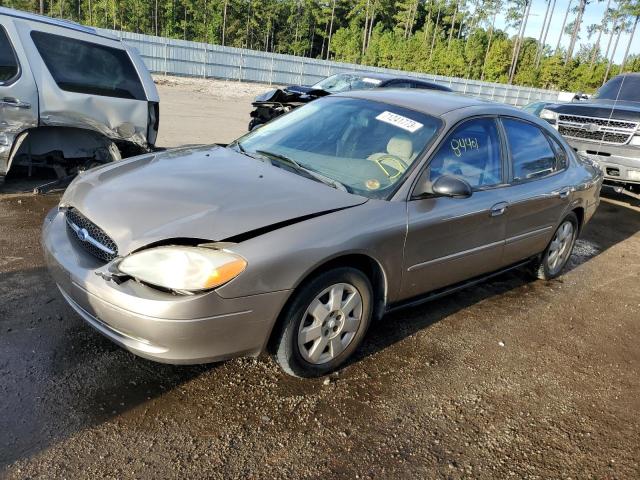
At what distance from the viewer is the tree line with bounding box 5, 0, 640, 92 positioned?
53.5 m

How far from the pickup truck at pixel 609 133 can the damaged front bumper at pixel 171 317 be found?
23.8 feet

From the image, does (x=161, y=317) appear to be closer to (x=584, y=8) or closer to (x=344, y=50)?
(x=344, y=50)

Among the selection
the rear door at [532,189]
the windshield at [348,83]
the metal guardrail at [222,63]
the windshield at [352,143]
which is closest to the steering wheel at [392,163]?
the windshield at [352,143]

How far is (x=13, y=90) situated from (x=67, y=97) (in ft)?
1.64

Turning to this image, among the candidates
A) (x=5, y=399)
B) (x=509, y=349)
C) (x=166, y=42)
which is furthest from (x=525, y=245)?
(x=166, y=42)

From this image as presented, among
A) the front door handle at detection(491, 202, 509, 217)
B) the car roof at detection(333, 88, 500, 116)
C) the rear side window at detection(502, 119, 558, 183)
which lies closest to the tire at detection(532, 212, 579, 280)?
the rear side window at detection(502, 119, 558, 183)

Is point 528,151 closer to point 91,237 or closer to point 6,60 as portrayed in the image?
point 91,237

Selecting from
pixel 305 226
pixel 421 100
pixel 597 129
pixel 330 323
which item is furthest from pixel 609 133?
pixel 305 226

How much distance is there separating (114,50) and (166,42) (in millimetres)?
24268

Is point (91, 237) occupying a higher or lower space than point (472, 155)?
lower

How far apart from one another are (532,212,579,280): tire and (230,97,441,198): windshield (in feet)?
6.81

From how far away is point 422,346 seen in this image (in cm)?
361

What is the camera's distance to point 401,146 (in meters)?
3.48

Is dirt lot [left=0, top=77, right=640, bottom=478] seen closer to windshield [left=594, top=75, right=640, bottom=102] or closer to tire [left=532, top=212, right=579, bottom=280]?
tire [left=532, top=212, right=579, bottom=280]
